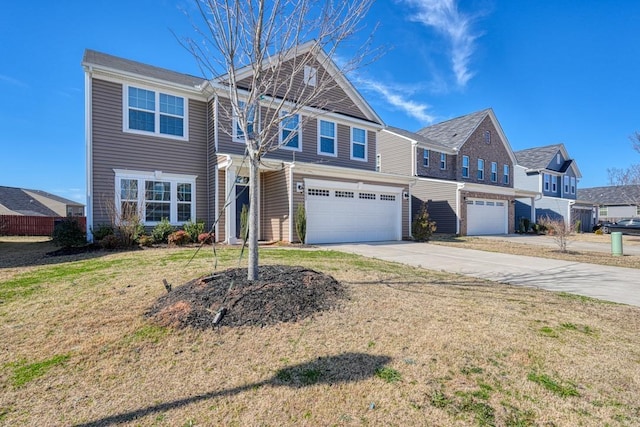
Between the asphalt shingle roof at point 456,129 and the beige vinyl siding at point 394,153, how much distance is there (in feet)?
14.2

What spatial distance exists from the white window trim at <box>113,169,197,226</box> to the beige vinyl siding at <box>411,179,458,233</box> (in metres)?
12.8

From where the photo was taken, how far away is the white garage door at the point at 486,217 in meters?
21.0

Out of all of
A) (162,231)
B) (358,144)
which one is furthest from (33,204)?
(358,144)

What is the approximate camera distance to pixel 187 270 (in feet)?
21.4

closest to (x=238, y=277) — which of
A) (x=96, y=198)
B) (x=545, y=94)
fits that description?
(x=96, y=198)

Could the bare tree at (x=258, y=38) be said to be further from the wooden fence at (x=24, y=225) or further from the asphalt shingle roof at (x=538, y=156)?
the asphalt shingle roof at (x=538, y=156)

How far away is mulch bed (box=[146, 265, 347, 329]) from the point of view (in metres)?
3.87

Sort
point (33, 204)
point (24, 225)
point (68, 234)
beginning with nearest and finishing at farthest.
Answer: point (68, 234), point (24, 225), point (33, 204)

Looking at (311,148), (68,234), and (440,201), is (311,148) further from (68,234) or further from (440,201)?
(440,201)

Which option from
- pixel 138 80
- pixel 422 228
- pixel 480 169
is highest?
pixel 138 80

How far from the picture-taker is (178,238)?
11.2 m

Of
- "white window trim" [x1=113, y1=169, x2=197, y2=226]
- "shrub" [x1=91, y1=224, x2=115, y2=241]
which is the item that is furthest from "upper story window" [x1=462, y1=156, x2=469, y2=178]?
"shrub" [x1=91, y1=224, x2=115, y2=241]

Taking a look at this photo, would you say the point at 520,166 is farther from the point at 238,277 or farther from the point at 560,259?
the point at 238,277

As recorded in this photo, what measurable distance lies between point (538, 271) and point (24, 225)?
2929 centimetres
